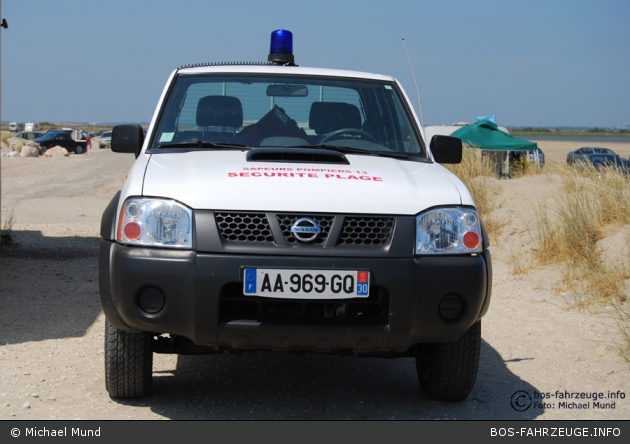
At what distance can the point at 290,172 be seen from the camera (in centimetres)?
399

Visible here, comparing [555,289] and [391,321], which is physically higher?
[391,321]

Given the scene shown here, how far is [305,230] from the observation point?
3676 millimetres

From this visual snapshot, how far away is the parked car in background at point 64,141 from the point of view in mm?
49156

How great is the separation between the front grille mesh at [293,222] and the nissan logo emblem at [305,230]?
2cm

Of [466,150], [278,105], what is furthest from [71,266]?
[466,150]

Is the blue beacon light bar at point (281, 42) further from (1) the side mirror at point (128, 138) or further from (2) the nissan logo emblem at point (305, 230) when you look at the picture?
(2) the nissan logo emblem at point (305, 230)

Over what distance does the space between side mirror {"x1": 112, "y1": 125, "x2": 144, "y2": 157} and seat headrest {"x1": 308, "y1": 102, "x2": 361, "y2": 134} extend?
107 cm

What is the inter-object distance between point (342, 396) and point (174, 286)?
1.52 m

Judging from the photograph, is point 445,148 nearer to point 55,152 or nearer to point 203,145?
point 203,145

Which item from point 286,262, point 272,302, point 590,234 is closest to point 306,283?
point 286,262

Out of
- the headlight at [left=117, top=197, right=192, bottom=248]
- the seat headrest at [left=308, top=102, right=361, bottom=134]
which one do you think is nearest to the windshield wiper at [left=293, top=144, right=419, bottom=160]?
the seat headrest at [left=308, top=102, right=361, bottom=134]

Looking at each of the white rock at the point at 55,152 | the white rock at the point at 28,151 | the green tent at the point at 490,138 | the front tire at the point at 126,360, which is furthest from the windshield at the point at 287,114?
the white rock at the point at 55,152

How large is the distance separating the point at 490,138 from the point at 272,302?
23818 mm

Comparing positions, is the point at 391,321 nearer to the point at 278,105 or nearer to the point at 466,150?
the point at 278,105
